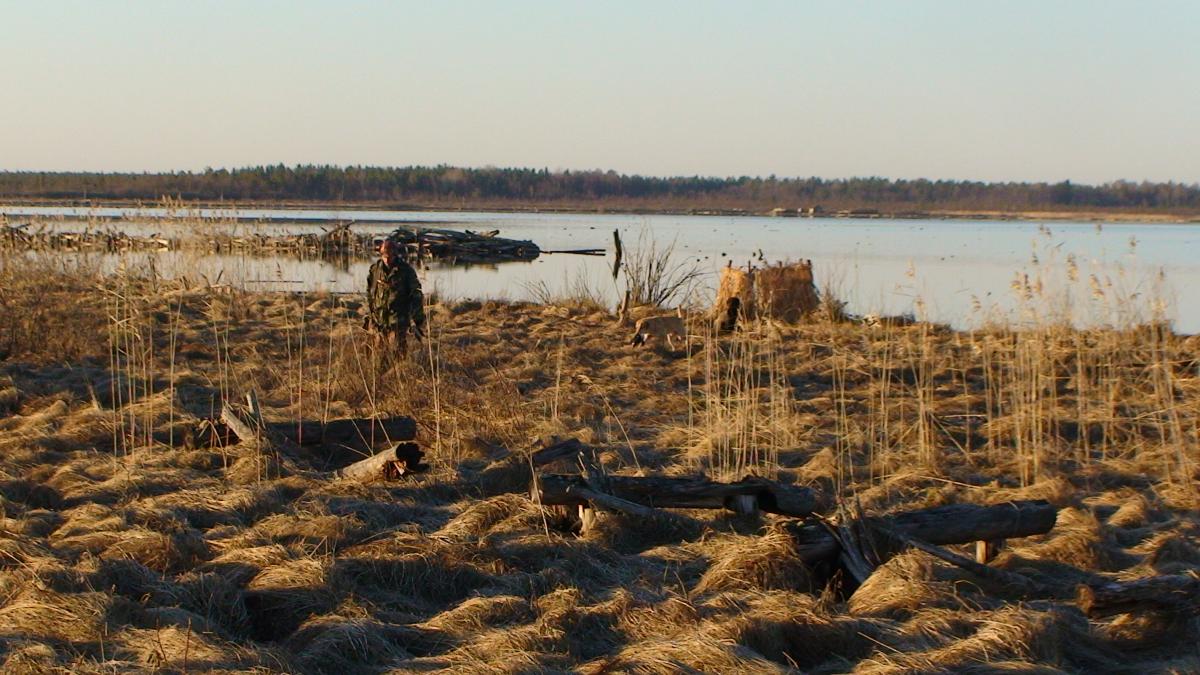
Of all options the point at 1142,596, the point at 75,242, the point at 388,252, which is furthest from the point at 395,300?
the point at 75,242

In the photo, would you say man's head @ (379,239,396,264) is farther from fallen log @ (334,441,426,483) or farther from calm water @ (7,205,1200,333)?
calm water @ (7,205,1200,333)

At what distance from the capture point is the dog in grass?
12.8 meters

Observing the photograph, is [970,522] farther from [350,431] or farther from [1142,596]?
[350,431]

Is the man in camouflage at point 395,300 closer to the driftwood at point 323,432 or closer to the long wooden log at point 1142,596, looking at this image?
the driftwood at point 323,432

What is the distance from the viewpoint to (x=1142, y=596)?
A: 15.3ft

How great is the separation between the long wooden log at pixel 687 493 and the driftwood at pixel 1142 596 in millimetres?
1471

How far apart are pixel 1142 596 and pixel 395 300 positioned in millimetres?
6897

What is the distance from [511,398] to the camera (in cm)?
927

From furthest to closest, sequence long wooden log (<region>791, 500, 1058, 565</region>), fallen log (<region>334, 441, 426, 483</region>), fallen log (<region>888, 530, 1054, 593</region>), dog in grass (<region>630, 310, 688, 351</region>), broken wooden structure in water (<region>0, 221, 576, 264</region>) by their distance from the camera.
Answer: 1. broken wooden structure in water (<region>0, 221, 576, 264</region>)
2. dog in grass (<region>630, 310, 688, 351</region>)
3. fallen log (<region>334, 441, 426, 483</region>)
4. long wooden log (<region>791, 500, 1058, 565</region>)
5. fallen log (<region>888, 530, 1054, 593</region>)

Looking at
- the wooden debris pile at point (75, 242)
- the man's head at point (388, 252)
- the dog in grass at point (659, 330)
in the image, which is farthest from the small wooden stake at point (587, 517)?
the wooden debris pile at point (75, 242)

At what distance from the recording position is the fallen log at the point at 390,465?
671cm

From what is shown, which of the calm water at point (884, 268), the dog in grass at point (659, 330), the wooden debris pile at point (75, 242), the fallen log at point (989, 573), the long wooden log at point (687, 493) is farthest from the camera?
the wooden debris pile at point (75, 242)

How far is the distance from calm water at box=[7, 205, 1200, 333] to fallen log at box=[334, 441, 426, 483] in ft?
14.8

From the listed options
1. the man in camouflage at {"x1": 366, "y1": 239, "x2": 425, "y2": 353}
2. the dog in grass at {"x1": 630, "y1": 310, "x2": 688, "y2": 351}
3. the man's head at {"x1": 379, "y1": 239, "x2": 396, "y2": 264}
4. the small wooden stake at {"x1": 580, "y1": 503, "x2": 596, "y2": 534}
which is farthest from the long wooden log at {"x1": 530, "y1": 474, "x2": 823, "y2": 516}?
the dog in grass at {"x1": 630, "y1": 310, "x2": 688, "y2": 351}
